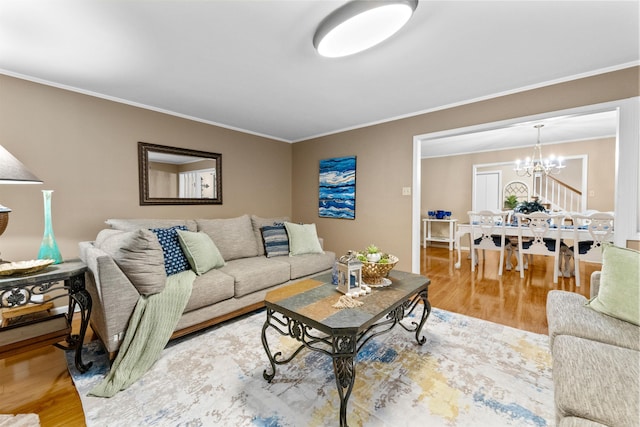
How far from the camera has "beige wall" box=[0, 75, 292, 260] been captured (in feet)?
7.68

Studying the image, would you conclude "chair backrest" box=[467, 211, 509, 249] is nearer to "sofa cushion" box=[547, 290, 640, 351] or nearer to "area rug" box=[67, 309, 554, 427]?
"area rug" box=[67, 309, 554, 427]

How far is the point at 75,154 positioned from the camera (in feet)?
8.64

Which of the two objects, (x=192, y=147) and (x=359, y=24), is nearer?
(x=359, y=24)

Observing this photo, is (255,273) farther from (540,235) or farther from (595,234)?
(595,234)

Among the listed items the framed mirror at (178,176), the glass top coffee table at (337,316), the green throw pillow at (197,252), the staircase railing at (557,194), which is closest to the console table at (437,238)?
the staircase railing at (557,194)

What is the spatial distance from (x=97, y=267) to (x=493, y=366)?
2.76 meters

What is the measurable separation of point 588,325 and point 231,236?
305cm

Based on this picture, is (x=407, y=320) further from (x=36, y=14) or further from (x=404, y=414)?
(x=36, y=14)

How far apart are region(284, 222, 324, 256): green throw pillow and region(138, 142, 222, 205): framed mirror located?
120cm

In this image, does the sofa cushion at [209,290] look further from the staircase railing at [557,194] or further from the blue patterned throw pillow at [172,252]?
the staircase railing at [557,194]

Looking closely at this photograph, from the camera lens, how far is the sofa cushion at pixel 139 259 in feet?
6.20

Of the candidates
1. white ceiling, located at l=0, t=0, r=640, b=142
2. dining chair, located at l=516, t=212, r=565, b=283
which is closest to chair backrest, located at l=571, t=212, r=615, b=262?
dining chair, located at l=516, t=212, r=565, b=283

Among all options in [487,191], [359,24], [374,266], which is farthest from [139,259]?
[487,191]

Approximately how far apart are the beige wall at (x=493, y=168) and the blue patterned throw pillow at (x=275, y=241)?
483cm
